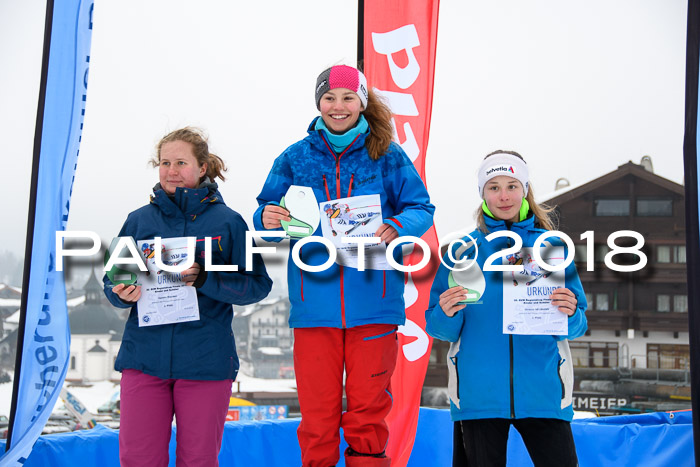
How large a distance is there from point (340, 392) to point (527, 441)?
65 cm

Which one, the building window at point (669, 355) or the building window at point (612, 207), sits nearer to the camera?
the building window at point (612, 207)

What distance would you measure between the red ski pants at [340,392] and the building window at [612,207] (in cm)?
1712

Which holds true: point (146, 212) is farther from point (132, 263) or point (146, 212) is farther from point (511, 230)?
point (511, 230)

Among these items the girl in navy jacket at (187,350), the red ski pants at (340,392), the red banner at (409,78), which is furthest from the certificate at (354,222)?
the red banner at (409,78)

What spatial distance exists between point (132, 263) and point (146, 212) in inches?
10.2

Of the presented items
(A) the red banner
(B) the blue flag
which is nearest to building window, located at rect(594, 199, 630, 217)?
(A) the red banner

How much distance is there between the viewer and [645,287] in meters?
17.8

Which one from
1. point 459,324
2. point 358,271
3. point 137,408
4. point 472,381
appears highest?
point 358,271

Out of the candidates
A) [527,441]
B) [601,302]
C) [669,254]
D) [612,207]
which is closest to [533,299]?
[527,441]

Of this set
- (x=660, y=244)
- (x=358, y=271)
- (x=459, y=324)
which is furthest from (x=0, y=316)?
(x=660, y=244)

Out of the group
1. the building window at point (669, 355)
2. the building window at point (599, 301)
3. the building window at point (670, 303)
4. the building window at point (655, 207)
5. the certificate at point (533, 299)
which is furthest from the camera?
the building window at point (599, 301)

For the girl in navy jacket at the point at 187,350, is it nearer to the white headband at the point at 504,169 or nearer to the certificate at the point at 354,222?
the certificate at the point at 354,222

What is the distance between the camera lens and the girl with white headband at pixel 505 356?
1979 mm

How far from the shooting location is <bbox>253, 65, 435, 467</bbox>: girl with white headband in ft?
6.52
